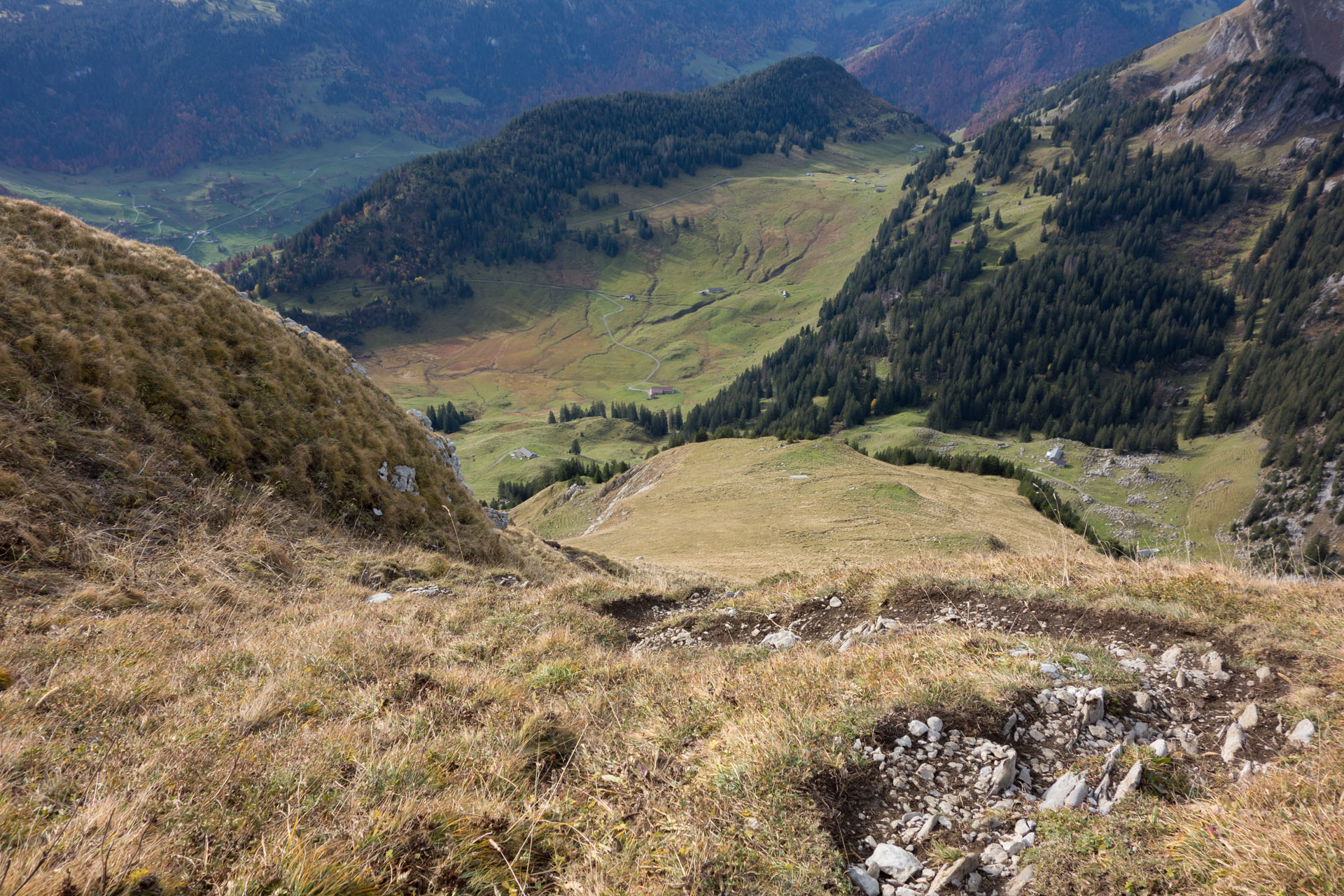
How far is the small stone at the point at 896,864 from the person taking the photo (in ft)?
13.7

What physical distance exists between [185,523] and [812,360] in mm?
196599

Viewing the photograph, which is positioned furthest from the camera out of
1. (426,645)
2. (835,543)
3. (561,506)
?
(561,506)

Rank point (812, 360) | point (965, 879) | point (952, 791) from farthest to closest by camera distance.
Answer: point (812, 360) < point (952, 791) < point (965, 879)

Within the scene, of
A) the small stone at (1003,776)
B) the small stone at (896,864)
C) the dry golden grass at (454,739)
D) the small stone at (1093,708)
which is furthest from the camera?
the small stone at (1093,708)

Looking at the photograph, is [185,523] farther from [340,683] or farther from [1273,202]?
[1273,202]

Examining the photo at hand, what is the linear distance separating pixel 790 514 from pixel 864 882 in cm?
3727

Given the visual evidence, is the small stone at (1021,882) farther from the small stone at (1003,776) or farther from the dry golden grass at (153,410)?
the dry golden grass at (153,410)

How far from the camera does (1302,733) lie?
555 cm

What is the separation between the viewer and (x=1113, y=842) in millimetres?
4188

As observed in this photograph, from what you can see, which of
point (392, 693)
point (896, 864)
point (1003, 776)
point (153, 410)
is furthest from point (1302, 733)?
point (153, 410)

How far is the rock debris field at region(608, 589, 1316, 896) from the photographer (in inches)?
172

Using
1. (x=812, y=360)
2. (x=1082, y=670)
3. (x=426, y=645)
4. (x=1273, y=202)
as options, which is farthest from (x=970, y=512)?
(x=1273, y=202)

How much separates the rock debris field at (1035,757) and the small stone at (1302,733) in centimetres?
2

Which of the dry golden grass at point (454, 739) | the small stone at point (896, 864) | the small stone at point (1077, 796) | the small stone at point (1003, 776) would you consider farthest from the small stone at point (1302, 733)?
the small stone at point (896, 864)
